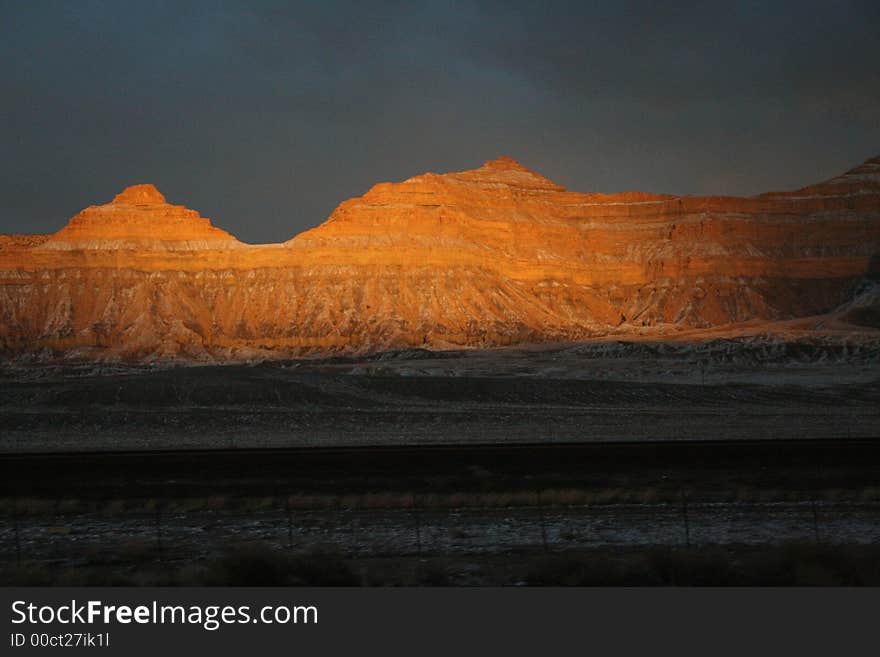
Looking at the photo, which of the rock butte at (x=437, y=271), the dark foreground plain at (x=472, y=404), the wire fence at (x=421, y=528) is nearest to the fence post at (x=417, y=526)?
the wire fence at (x=421, y=528)

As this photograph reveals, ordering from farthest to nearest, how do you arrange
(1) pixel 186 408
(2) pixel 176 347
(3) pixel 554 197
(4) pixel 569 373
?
(3) pixel 554 197 < (2) pixel 176 347 < (4) pixel 569 373 < (1) pixel 186 408

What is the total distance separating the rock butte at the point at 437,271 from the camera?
356 ft

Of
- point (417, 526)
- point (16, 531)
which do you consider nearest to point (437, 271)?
point (16, 531)

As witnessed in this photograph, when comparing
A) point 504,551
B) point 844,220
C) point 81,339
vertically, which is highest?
point 844,220

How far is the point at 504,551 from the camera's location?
1392 centimetres

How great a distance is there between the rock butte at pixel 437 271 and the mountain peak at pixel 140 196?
0.31 metres

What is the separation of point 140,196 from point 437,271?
47192 mm

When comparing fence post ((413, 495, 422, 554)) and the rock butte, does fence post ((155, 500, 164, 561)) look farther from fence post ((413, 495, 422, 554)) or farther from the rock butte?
the rock butte

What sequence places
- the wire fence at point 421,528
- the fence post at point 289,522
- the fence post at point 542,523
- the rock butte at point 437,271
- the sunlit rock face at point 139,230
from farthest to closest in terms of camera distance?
the sunlit rock face at point 139,230, the rock butte at point 437,271, the fence post at point 289,522, the wire fence at point 421,528, the fence post at point 542,523

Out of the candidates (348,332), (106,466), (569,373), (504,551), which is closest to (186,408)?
(106,466)

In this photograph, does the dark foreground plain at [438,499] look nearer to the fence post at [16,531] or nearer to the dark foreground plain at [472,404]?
the fence post at [16,531]

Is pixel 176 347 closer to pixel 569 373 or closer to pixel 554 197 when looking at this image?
pixel 569 373

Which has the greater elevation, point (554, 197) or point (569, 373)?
point (554, 197)

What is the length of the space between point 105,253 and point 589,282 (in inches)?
2382
